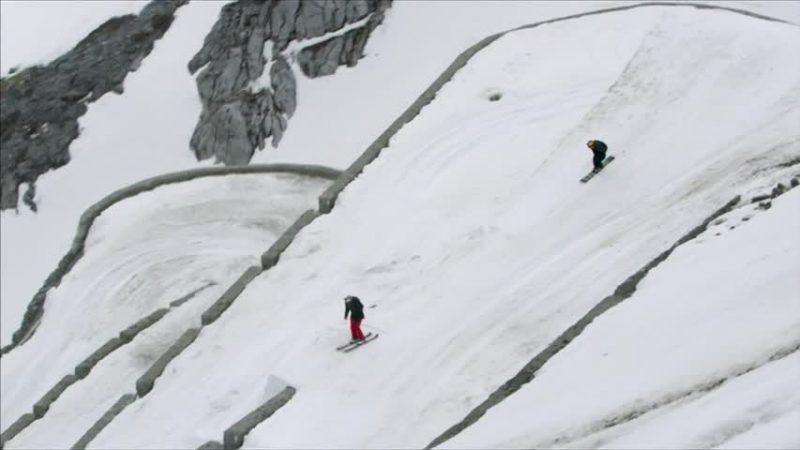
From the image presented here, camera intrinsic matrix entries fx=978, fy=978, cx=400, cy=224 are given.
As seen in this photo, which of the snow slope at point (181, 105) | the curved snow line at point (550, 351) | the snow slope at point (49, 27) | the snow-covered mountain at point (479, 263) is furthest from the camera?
the snow slope at point (49, 27)

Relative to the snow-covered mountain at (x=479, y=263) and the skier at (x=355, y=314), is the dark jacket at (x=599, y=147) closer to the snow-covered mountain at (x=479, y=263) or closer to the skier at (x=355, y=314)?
the snow-covered mountain at (x=479, y=263)

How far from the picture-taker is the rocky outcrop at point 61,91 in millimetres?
32156

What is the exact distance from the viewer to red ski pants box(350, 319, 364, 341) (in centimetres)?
1800

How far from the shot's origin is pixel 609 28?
1005 inches

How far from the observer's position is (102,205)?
28469mm

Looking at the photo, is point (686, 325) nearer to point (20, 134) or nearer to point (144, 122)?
point (144, 122)

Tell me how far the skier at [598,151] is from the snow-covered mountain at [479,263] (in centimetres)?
41

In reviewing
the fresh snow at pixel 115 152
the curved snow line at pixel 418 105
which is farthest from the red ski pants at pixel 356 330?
the fresh snow at pixel 115 152

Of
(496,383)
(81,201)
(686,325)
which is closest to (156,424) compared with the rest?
(496,383)

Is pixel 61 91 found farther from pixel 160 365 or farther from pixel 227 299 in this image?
pixel 160 365

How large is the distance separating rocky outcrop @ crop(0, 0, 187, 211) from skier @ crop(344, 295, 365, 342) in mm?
17475

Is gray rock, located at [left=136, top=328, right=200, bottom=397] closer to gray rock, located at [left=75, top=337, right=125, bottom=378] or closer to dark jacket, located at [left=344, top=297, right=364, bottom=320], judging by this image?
gray rock, located at [left=75, top=337, right=125, bottom=378]

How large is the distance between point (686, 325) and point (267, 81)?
19.7 m

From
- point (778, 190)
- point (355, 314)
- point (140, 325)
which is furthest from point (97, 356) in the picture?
point (778, 190)
